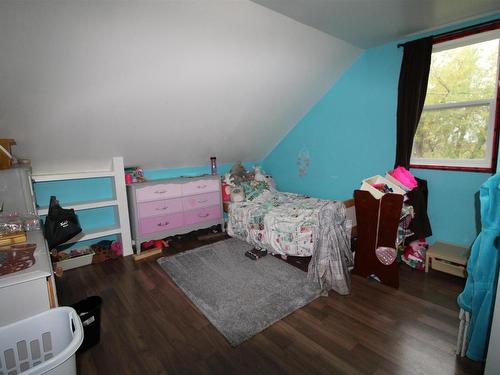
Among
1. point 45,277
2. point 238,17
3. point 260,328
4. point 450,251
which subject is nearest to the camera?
point 45,277

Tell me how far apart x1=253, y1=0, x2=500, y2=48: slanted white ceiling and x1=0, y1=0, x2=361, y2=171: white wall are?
16 cm

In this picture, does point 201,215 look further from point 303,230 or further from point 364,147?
point 364,147

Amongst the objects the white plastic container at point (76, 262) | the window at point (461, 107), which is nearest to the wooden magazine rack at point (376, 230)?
the window at point (461, 107)

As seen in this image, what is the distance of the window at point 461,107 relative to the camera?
8.06 feet

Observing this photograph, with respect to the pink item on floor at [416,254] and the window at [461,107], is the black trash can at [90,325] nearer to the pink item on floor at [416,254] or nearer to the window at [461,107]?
the pink item on floor at [416,254]

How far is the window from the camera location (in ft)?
8.06

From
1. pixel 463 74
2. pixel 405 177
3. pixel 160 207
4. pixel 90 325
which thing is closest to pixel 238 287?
pixel 90 325

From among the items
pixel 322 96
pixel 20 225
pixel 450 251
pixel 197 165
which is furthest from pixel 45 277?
pixel 322 96

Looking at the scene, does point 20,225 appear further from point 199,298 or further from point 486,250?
point 486,250

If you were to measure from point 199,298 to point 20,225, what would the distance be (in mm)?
1477

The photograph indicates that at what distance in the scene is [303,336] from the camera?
1875mm

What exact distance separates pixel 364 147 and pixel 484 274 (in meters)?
2.19

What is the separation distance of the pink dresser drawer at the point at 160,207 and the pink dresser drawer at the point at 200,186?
180 millimetres

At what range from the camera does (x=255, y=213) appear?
3.41m
